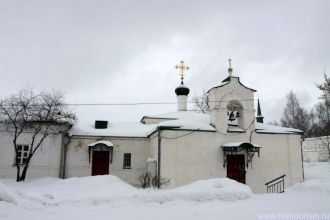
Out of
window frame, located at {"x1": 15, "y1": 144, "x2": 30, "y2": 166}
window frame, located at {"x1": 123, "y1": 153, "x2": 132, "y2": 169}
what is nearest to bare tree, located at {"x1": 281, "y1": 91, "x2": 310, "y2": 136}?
window frame, located at {"x1": 123, "y1": 153, "x2": 132, "y2": 169}

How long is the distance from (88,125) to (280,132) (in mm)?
12753

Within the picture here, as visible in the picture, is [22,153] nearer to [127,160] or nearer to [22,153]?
[22,153]

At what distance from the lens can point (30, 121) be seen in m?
16.9

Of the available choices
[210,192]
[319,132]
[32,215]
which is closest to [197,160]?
[210,192]

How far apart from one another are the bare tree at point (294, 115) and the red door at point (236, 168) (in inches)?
1436

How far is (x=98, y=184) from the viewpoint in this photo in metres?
13.5

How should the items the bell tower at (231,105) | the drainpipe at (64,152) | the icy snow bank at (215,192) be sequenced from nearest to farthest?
the icy snow bank at (215,192) → the bell tower at (231,105) → the drainpipe at (64,152)

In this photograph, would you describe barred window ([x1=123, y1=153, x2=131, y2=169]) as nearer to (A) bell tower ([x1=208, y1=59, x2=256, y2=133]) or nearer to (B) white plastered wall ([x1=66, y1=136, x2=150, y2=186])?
(B) white plastered wall ([x1=66, y1=136, x2=150, y2=186])

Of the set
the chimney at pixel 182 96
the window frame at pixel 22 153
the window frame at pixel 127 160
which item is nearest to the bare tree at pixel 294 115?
the chimney at pixel 182 96

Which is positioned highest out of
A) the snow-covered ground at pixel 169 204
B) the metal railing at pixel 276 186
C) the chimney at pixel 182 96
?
the chimney at pixel 182 96

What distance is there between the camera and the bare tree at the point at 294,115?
162 feet

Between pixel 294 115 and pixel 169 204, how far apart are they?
1797 inches

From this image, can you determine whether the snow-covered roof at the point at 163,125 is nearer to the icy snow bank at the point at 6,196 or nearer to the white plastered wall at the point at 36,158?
the white plastered wall at the point at 36,158

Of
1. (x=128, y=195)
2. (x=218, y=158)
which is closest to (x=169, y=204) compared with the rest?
(x=128, y=195)
